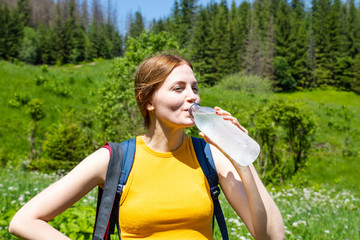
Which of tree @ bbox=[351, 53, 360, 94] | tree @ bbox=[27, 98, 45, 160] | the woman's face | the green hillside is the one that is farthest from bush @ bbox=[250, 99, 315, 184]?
tree @ bbox=[351, 53, 360, 94]

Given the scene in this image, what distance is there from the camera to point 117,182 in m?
1.55

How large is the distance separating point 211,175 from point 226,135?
219 millimetres

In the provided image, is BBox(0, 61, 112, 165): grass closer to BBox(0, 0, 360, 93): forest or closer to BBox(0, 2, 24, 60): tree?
BBox(0, 0, 360, 93): forest

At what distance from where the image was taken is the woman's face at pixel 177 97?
1.62m

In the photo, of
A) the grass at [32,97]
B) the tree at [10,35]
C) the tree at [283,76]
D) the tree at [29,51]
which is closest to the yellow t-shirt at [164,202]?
the grass at [32,97]

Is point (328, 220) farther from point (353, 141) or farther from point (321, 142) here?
point (353, 141)

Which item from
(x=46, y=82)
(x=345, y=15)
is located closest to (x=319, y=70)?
(x=345, y=15)

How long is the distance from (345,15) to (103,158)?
3053 inches

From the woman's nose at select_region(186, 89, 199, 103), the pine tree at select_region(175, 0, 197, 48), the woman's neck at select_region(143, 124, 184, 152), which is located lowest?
the woman's neck at select_region(143, 124, 184, 152)

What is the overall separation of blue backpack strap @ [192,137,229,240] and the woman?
0.03 m

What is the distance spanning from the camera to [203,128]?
1.64 meters

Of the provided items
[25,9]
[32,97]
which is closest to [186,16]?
[25,9]

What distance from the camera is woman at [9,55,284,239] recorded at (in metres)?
1.51

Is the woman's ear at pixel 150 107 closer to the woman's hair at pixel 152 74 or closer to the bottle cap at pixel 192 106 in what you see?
the woman's hair at pixel 152 74
